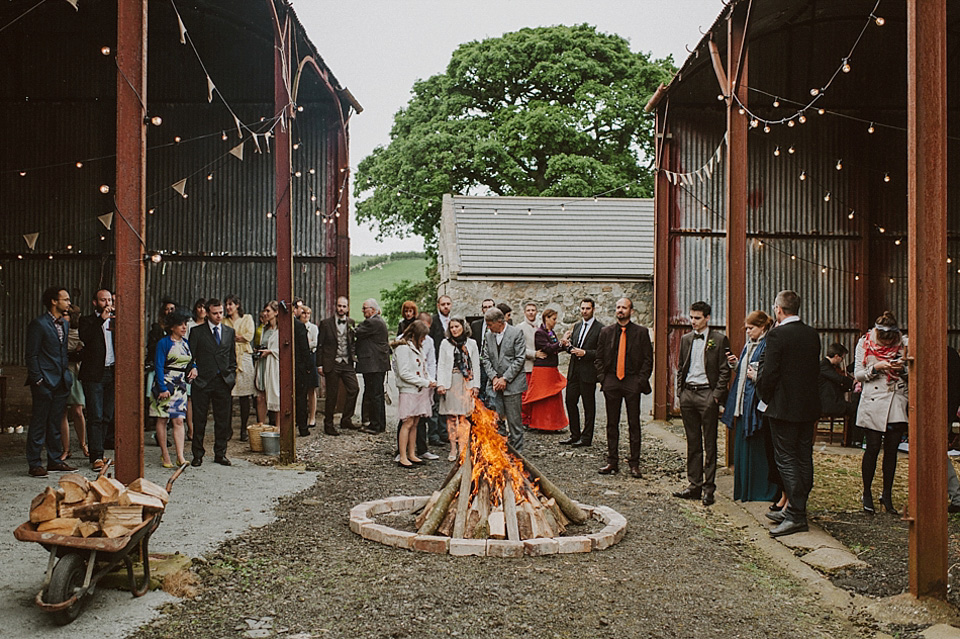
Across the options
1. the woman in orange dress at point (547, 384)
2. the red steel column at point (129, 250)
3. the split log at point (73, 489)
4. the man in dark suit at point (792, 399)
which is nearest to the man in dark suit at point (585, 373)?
the woman in orange dress at point (547, 384)

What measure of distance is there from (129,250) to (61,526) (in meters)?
1.85

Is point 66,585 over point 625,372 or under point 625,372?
under

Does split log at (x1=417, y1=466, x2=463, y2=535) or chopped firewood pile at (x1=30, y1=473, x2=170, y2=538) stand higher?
chopped firewood pile at (x1=30, y1=473, x2=170, y2=538)

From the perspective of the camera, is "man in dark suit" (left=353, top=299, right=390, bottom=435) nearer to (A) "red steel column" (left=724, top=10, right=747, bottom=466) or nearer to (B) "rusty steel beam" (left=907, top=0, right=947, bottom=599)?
(A) "red steel column" (left=724, top=10, right=747, bottom=466)

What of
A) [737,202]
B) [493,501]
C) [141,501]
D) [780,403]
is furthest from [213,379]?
[737,202]

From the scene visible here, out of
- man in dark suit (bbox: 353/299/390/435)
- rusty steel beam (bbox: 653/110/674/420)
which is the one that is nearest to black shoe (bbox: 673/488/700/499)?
man in dark suit (bbox: 353/299/390/435)

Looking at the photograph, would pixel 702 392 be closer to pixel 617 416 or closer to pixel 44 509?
pixel 617 416

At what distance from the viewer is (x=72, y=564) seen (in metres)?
4.60

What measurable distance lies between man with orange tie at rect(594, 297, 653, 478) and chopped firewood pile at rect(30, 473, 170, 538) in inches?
222

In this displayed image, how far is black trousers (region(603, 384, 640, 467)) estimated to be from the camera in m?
9.36

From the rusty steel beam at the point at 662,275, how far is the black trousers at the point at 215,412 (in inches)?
300

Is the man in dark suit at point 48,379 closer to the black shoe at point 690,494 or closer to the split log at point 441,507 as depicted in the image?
the split log at point 441,507

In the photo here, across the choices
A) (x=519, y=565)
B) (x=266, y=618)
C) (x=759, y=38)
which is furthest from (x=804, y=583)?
(x=759, y=38)

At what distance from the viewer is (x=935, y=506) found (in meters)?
5.21
